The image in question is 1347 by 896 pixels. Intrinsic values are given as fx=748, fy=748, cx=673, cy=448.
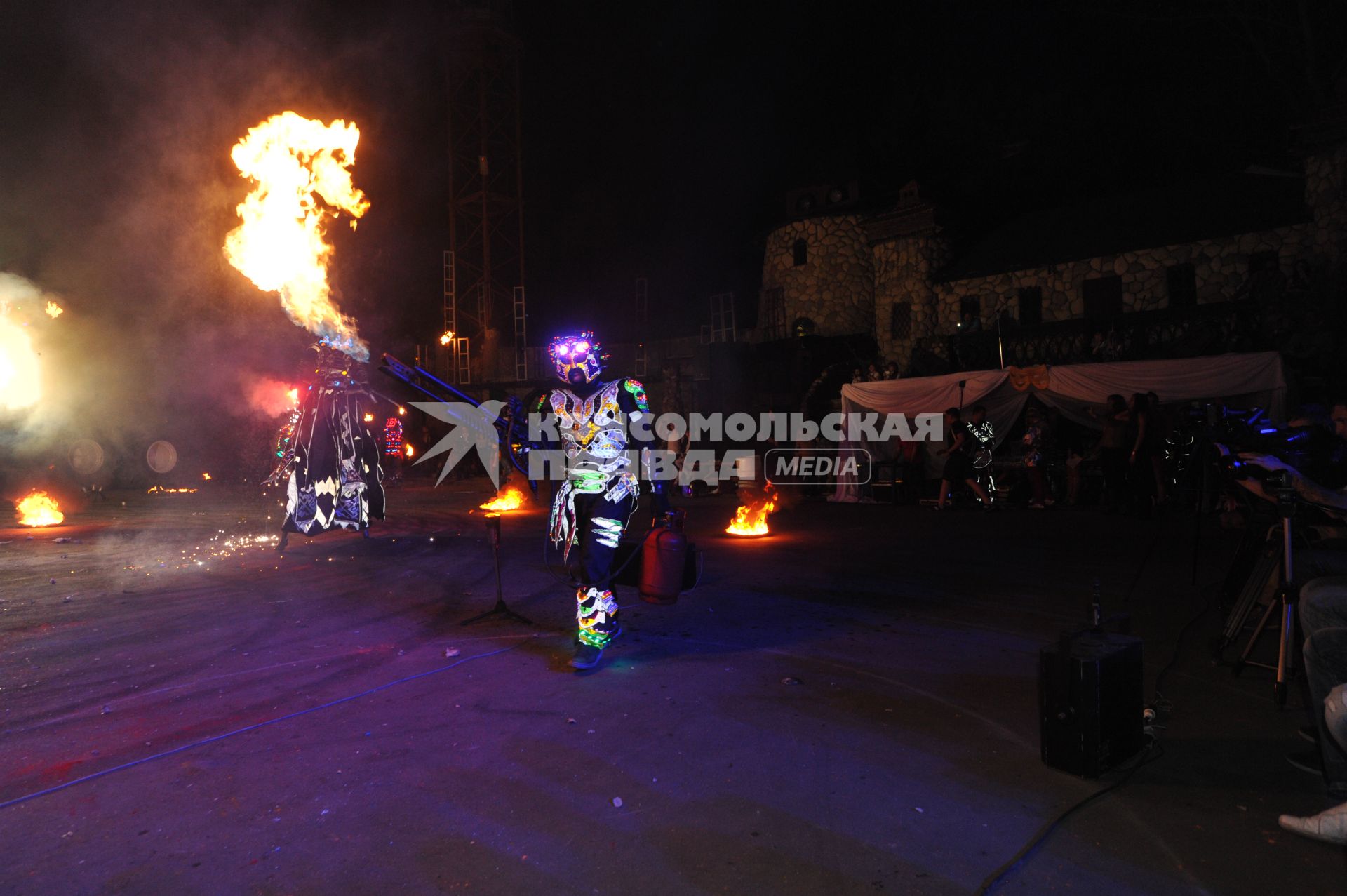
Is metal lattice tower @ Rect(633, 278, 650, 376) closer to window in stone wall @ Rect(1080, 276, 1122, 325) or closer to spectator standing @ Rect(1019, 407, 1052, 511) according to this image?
window in stone wall @ Rect(1080, 276, 1122, 325)

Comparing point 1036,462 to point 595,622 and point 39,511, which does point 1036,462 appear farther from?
point 39,511

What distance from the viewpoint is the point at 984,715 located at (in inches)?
168

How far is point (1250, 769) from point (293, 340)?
1959cm

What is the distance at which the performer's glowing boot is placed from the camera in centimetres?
554

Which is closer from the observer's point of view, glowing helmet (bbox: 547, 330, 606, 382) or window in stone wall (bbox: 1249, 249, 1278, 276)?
glowing helmet (bbox: 547, 330, 606, 382)

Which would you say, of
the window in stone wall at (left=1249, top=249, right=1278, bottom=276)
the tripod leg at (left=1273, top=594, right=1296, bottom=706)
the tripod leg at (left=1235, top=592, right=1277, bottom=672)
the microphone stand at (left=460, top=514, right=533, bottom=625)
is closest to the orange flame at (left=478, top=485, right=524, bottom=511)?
the microphone stand at (left=460, top=514, right=533, bottom=625)

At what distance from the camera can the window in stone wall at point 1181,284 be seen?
63.9ft

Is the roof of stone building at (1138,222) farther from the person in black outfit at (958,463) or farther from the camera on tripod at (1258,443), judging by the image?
the camera on tripod at (1258,443)

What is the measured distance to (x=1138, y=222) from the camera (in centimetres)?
2094

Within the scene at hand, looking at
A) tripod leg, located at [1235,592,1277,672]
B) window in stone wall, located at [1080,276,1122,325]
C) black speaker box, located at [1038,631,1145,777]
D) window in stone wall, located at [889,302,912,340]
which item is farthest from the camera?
window in stone wall, located at [889,302,912,340]

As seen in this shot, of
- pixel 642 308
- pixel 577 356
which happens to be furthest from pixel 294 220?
pixel 642 308

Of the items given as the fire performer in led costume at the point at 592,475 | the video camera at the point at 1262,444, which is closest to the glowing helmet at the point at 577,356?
the fire performer in led costume at the point at 592,475

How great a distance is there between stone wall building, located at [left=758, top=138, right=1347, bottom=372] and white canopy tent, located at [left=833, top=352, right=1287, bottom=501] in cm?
335

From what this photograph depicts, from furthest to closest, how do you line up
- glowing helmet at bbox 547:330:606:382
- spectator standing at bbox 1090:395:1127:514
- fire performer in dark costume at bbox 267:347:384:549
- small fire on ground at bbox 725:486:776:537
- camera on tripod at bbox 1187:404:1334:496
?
spectator standing at bbox 1090:395:1127:514 → small fire on ground at bbox 725:486:776:537 → fire performer in dark costume at bbox 267:347:384:549 → glowing helmet at bbox 547:330:606:382 → camera on tripod at bbox 1187:404:1334:496
